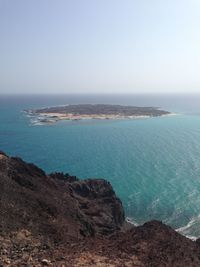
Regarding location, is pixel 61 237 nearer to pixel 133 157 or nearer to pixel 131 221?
pixel 131 221

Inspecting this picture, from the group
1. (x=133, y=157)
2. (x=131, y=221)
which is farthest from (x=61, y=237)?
(x=133, y=157)

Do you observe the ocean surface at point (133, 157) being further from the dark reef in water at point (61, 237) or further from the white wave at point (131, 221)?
the dark reef in water at point (61, 237)

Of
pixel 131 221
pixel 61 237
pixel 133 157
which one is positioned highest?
pixel 61 237

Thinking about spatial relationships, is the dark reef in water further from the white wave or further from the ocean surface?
the ocean surface

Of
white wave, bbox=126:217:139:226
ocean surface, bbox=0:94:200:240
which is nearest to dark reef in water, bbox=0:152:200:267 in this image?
white wave, bbox=126:217:139:226

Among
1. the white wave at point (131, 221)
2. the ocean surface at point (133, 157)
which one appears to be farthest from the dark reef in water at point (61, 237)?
the ocean surface at point (133, 157)

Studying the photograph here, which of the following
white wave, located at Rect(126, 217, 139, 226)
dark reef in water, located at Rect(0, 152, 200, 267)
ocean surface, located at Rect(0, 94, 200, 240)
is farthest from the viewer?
ocean surface, located at Rect(0, 94, 200, 240)
